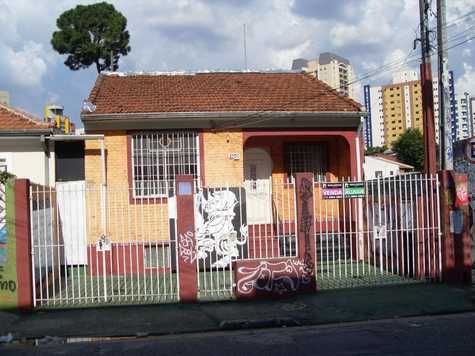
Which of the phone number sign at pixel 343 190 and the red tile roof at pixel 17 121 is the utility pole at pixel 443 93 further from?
the red tile roof at pixel 17 121

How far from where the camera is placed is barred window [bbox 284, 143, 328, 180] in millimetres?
17266

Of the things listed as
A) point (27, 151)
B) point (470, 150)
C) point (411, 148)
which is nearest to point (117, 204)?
point (27, 151)

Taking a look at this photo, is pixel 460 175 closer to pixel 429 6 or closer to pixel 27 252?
pixel 429 6

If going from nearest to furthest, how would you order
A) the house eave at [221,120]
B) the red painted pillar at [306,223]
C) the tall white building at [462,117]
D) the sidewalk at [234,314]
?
the sidewalk at [234,314]
the red painted pillar at [306,223]
the house eave at [221,120]
the tall white building at [462,117]

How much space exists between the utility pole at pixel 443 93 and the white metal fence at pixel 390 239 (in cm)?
57

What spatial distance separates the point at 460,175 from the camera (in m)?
11.4

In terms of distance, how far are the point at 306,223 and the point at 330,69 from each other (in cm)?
952

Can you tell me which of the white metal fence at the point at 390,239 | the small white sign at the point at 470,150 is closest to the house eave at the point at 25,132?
the white metal fence at the point at 390,239

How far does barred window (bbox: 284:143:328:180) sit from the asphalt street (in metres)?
8.88

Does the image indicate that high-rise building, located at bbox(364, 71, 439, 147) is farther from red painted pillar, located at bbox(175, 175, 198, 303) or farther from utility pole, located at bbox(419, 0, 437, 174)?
red painted pillar, located at bbox(175, 175, 198, 303)

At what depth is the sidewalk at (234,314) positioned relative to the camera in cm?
874

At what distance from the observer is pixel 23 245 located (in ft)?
33.7

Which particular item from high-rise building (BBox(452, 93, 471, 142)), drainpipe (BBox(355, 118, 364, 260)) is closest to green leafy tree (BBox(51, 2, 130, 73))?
high-rise building (BBox(452, 93, 471, 142))

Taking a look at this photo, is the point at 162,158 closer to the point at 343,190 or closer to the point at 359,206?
the point at 359,206
